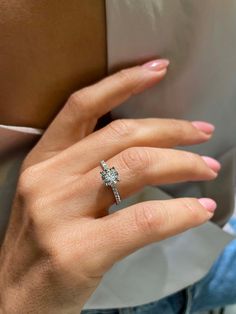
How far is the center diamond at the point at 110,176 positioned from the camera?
0.53 metres

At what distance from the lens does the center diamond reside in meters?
0.53

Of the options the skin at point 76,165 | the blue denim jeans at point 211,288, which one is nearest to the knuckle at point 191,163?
the skin at point 76,165

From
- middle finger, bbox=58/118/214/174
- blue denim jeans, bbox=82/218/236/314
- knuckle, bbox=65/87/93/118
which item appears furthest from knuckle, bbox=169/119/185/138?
blue denim jeans, bbox=82/218/236/314

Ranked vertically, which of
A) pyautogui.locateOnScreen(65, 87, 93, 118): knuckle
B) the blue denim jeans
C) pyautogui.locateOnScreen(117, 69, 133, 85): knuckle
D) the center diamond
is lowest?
the blue denim jeans

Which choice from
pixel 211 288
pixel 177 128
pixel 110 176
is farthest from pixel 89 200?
pixel 211 288

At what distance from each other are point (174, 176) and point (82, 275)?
0.51 ft

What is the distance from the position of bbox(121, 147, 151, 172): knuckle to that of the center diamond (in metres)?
0.02

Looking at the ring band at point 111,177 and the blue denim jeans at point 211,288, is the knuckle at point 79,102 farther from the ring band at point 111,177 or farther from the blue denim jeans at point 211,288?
the blue denim jeans at point 211,288

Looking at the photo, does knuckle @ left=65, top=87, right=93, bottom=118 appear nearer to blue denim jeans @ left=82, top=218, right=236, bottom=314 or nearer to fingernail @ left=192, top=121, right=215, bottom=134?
fingernail @ left=192, top=121, right=215, bottom=134

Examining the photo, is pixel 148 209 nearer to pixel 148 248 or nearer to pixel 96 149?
pixel 96 149

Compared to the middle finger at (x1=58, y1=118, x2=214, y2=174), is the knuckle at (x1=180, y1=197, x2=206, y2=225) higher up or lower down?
lower down

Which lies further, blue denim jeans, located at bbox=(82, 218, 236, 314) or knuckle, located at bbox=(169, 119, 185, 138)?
blue denim jeans, located at bbox=(82, 218, 236, 314)

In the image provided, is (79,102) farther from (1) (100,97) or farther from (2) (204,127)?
(2) (204,127)

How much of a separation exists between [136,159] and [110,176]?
0.03 m
